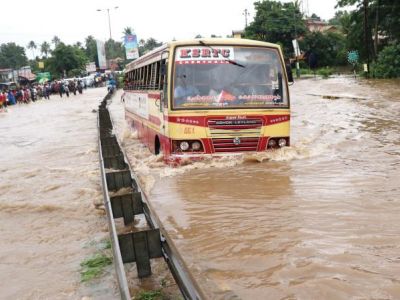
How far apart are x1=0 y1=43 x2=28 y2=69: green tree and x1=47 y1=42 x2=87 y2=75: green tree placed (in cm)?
4540

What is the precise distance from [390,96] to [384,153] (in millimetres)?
13924

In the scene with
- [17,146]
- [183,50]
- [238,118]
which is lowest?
[17,146]

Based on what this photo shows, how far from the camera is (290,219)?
628 cm

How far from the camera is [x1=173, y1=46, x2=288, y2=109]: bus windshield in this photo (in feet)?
28.7

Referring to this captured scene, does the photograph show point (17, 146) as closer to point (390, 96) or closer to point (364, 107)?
point (364, 107)

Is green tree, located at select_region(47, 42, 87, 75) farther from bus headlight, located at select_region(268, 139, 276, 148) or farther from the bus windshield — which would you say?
bus headlight, located at select_region(268, 139, 276, 148)

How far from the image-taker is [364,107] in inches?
794

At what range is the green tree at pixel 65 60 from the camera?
281 feet

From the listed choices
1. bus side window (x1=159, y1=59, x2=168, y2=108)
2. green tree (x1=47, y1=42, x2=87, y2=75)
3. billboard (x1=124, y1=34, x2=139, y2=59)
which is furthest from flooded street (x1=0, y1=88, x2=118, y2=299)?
green tree (x1=47, y1=42, x2=87, y2=75)

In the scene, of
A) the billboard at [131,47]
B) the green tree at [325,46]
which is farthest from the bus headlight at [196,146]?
the green tree at [325,46]

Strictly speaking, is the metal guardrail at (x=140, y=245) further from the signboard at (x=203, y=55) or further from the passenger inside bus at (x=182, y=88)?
the signboard at (x=203, y=55)

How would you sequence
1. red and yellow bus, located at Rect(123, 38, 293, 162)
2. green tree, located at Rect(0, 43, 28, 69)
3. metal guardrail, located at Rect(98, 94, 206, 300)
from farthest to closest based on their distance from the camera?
green tree, located at Rect(0, 43, 28, 69)
red and yellow bus, located at Rect(123, 38, 293, 162)
metal guardrail, located at Rect(98, 94, 206, 300)

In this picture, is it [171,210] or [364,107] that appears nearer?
[171,210]

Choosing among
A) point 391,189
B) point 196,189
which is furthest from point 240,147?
point 391,189
